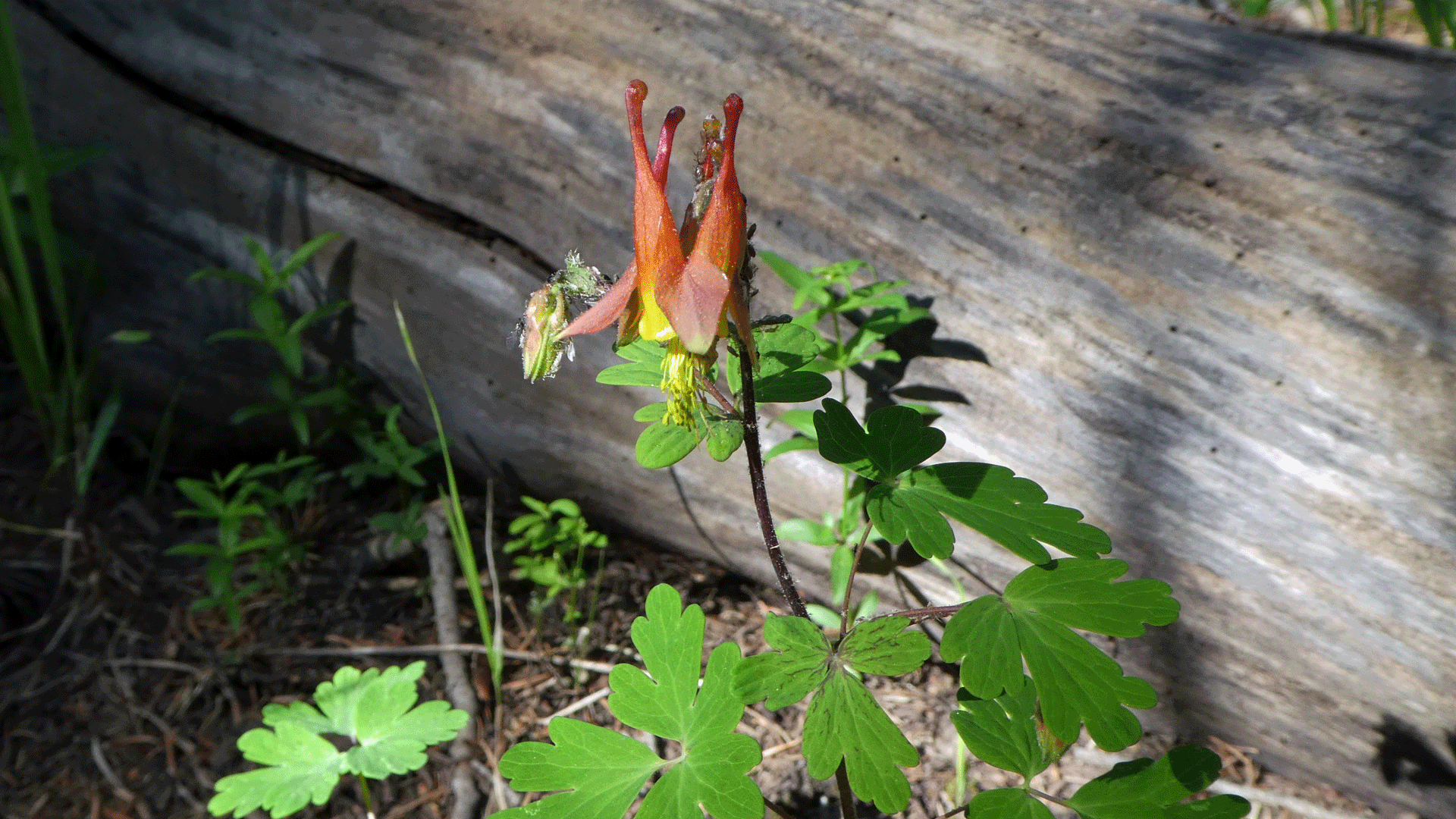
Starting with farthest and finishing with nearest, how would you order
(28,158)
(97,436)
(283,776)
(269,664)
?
1. (97,436)
2. (269,664)
3. (28,158)
4. (283,776)

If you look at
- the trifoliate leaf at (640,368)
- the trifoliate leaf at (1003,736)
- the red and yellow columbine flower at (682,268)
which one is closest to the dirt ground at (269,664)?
the trifoliate leaf at (1003,736)

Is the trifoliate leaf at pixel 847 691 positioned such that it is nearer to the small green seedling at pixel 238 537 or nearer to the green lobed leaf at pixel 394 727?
the green lobed leaf at pixel 394 727

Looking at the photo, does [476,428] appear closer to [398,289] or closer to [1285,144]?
[398,289]

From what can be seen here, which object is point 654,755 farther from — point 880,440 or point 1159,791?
point 1159,791

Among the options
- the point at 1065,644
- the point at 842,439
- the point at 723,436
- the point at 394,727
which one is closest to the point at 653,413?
the point at 723,436

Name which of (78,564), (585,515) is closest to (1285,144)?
(585,515)

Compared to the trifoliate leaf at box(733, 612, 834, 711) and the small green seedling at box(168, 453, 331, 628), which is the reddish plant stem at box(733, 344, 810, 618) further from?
the small green seedling at box(168, 453, 331, 628)
